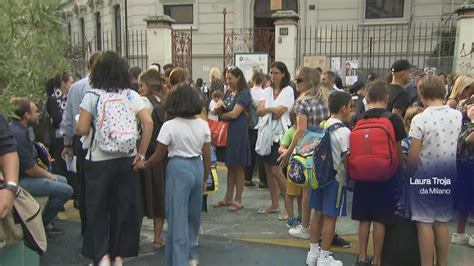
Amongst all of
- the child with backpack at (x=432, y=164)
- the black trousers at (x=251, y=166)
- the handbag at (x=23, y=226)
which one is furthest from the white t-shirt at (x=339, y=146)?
the black trousers at (x=251, y=166)

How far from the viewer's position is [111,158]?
389cm

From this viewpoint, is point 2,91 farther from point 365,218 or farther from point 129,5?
point 129,5

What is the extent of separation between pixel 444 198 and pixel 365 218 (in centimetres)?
67

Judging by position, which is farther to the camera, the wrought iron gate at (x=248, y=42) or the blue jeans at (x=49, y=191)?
the wrought iron gate at (x=248, y=42)

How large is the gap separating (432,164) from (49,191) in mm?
3543

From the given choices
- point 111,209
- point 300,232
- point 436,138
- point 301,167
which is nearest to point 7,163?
point 111,209

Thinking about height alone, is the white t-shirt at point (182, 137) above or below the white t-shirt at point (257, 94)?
below

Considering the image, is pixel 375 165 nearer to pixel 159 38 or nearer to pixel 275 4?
pixel 159 38

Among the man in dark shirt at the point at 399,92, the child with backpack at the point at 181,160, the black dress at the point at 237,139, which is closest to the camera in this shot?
the child with backpack at the point at 181,160

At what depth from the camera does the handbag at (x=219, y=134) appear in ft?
20.3

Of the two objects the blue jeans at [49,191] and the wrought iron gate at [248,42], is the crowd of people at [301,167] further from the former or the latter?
the wrought iron gate at [248,42]

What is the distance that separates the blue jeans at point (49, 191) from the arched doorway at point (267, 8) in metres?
17.4

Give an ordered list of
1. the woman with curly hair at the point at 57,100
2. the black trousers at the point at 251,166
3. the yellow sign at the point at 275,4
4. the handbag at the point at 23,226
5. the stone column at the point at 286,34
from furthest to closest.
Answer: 1. the yellow sign at the point at 275,4
2. the stone column at the point at 286,34
3. the black trousers at the point at 251,166
4. the woman with curly hair at the point at 57,100
5. the handbag at the point at 23,226

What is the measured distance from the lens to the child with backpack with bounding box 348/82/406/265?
380cm
